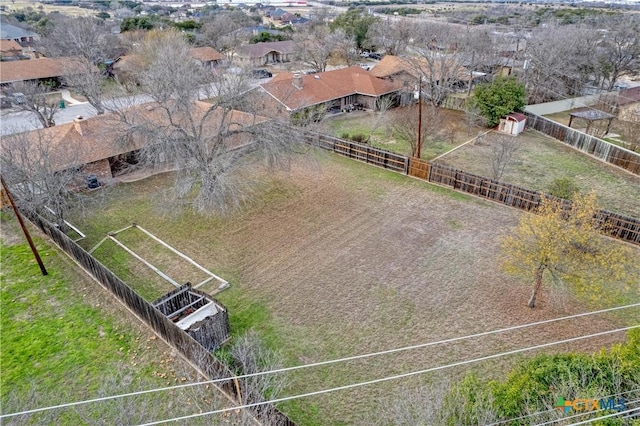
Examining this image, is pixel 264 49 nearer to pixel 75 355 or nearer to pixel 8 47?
pixel 8 47

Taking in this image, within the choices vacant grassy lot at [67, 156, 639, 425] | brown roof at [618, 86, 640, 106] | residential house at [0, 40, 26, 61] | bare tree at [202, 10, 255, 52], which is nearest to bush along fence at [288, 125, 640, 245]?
vacant grassy lot at [67, 156, 639, 425]

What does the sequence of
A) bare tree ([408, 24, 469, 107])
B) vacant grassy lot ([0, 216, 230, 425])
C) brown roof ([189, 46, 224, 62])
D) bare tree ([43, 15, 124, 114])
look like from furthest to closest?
brown roof ([189, 46, 224, 62])
bare tree ([43, 15, 124, 114])
bare tree ([408, 24, 469, 107])
vacant grassy lot ([0, 216, 230, 425])

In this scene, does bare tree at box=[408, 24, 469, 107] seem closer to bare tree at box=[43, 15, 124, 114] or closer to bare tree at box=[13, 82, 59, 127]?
bare tree at box=[13, 82, 59, 127]

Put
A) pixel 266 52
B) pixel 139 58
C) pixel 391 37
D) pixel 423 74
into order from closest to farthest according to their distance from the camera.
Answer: pixel 423 74, pixel 139 58, pixel 266 52, pixel 391 37

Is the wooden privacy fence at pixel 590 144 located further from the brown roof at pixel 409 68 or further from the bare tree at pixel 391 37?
the bare tree at pixel 391 37

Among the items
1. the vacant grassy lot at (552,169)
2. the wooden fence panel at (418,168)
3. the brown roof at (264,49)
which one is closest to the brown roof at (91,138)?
the wooden fence panel at (418,168)

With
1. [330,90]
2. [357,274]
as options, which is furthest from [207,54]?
[357,274]
